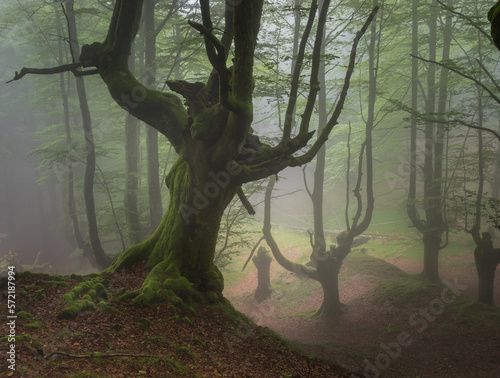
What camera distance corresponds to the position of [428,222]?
1224cm

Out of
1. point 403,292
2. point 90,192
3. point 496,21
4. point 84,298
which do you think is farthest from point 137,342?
point 403,292

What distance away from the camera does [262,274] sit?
622 inches

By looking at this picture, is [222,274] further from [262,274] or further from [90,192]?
[262,274]

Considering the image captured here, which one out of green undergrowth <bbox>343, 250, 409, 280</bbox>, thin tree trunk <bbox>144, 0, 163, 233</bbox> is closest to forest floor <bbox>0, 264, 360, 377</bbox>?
thin tree trunk <bbox>144, 0, 163, 233</bbox>

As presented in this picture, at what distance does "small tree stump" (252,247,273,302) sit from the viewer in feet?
51.3

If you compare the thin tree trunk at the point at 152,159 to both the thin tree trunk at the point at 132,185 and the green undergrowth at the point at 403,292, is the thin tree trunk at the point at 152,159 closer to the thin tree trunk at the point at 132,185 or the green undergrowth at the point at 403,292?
the thin tree trunk at the point at 132,185

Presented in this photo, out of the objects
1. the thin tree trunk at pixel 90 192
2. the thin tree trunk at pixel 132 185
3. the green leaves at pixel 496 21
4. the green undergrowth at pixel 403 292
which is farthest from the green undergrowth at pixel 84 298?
the green undergrowth at pixel 403 292

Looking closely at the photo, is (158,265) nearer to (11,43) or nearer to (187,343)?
(187,343)

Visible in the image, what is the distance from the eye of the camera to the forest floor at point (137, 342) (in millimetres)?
2914

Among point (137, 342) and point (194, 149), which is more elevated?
point (194, 149)

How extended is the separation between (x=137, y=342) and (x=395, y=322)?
27.2 feet

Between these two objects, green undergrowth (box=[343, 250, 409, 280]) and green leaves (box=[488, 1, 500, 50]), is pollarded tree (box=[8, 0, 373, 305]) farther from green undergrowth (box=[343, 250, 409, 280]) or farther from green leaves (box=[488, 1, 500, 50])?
green undergrowth (box=[343, 250, 409, 280])

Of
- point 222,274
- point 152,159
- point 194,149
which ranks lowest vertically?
point 222,274

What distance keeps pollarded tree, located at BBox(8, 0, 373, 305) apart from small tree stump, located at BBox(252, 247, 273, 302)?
1010 centimetres
